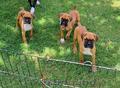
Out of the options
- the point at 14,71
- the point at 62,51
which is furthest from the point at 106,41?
the point at 14,71

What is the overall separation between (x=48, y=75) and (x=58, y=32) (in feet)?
5.24

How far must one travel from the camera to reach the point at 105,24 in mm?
9609

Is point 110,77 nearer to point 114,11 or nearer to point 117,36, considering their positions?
point 117,36

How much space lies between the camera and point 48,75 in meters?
8.05

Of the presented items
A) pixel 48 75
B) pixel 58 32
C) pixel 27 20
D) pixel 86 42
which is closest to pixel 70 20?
pixel 58 32

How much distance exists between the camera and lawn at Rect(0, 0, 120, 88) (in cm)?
847

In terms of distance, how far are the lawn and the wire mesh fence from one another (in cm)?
2

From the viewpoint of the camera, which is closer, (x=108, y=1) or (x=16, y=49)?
(x=16, y=49)

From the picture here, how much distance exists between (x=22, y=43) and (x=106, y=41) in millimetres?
1947

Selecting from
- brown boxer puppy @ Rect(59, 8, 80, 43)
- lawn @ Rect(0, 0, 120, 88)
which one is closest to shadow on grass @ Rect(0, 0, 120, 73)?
lawn @ Rect(0, 0, 120, 88)

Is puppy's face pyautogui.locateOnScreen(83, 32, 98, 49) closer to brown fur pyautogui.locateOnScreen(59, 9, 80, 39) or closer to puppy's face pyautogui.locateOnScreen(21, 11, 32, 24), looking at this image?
brown fur pyautogui.locateOnScreen(59, 9, 80, 39)

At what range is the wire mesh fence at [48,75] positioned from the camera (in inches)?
302

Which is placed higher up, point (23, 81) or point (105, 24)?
point (105, 24)

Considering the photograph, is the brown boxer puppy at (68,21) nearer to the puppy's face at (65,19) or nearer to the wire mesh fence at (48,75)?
the puppy's face at (65,19)
